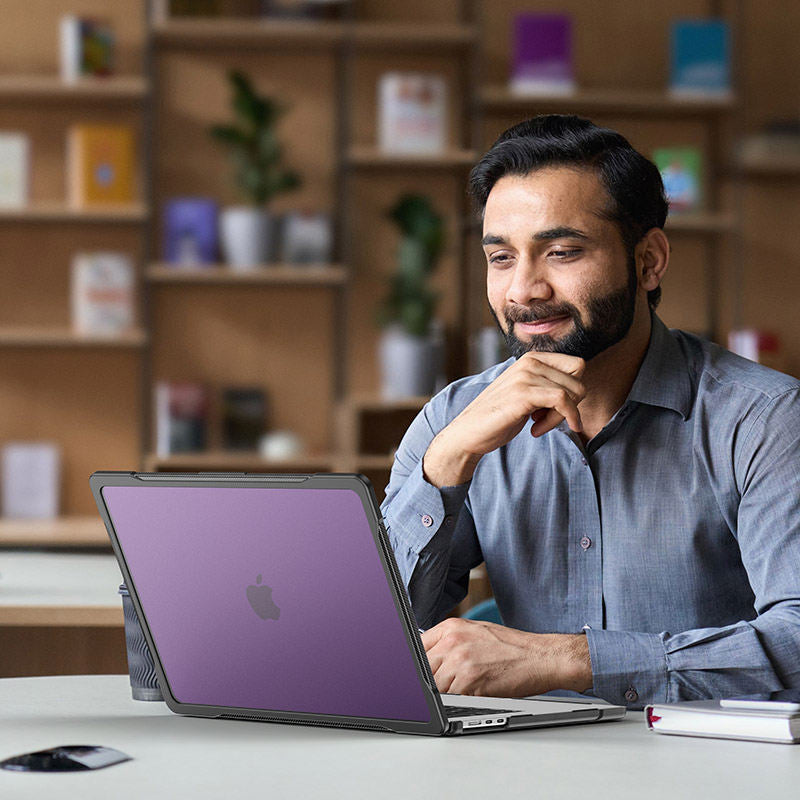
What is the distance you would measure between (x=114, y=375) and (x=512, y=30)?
1876 mm

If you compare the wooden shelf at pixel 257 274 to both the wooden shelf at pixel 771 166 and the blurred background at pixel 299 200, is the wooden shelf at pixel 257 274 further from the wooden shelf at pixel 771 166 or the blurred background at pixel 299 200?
the wooden shelf at pixel 771 166

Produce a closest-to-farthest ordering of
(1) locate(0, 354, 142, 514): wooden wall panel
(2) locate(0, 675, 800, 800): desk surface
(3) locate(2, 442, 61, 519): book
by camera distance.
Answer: (2) locate(0, 675, 800, 800): desk surface, (3) locate(2, 442, 61, 519): book, (1) locate(0, 354, 142, 514): wooden wall panel

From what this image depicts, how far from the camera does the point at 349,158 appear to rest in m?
4.29

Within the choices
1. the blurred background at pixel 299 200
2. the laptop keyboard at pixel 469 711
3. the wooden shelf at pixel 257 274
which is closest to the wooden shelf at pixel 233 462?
the blurred background at pixel 299 200

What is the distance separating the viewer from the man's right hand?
4.97 feet

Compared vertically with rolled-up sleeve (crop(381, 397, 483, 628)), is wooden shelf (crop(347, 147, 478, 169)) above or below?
above

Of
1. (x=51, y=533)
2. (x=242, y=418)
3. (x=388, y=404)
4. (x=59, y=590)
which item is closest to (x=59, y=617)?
(x=59, y=590)

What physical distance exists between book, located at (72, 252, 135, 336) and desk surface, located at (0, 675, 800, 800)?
3.15m

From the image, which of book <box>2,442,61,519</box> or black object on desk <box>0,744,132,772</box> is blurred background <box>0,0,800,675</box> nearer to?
book <box>2,442,61,519</box>

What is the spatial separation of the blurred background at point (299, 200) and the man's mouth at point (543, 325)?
2.50 m

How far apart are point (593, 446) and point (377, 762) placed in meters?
0.73

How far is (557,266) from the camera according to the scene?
1649 mm

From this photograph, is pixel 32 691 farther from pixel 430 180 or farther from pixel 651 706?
pixel 430 180

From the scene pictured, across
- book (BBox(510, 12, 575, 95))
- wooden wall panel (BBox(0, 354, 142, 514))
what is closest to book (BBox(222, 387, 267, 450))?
wooden wall panel (BBox(0, 354, 142, 514))
